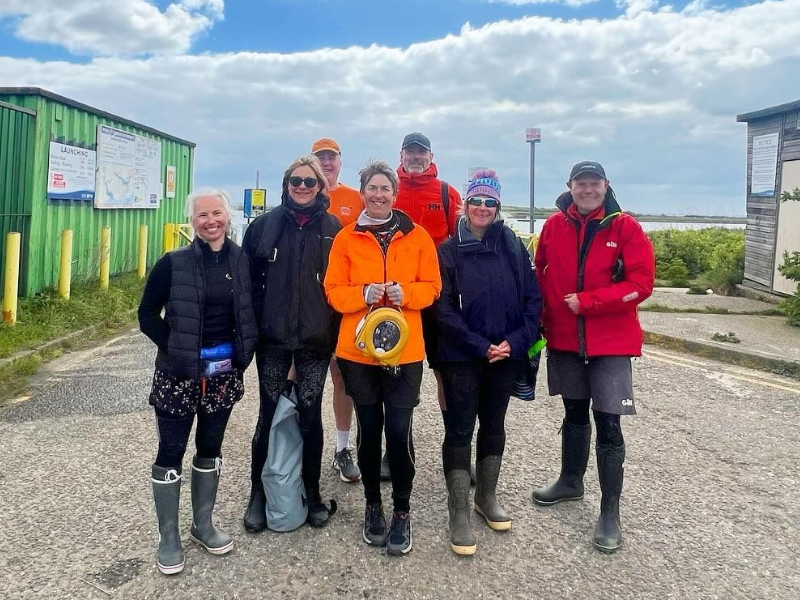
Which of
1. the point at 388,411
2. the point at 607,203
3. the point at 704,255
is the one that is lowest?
the point at 388,411

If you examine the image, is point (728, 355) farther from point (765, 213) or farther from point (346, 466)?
point (765, 213)

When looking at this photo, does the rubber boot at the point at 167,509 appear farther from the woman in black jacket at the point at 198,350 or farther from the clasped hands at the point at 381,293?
the clasped hands at the point at 381,293

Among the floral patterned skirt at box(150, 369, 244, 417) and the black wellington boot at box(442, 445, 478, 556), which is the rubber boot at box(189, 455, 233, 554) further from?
the black wellington boot at box(442, 445, 478, 556)

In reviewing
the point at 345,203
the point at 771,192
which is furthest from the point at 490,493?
the point at 771,192

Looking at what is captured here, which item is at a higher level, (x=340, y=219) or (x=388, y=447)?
(x=340, y=219)

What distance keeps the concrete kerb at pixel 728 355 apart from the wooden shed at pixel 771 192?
447cm

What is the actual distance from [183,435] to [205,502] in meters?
0.39

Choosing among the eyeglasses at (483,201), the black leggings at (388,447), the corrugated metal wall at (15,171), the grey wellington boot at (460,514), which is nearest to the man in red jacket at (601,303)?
the eyeglasses at (483,201)

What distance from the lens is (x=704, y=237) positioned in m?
18.5

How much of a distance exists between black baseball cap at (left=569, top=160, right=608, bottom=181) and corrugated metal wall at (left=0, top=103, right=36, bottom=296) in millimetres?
7837

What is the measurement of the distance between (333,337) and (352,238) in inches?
21.6

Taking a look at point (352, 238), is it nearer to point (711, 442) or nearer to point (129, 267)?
point (711, 442)

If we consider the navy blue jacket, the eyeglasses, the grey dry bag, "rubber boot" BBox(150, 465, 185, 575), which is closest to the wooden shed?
the navy blue jacket

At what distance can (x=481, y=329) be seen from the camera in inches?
132
